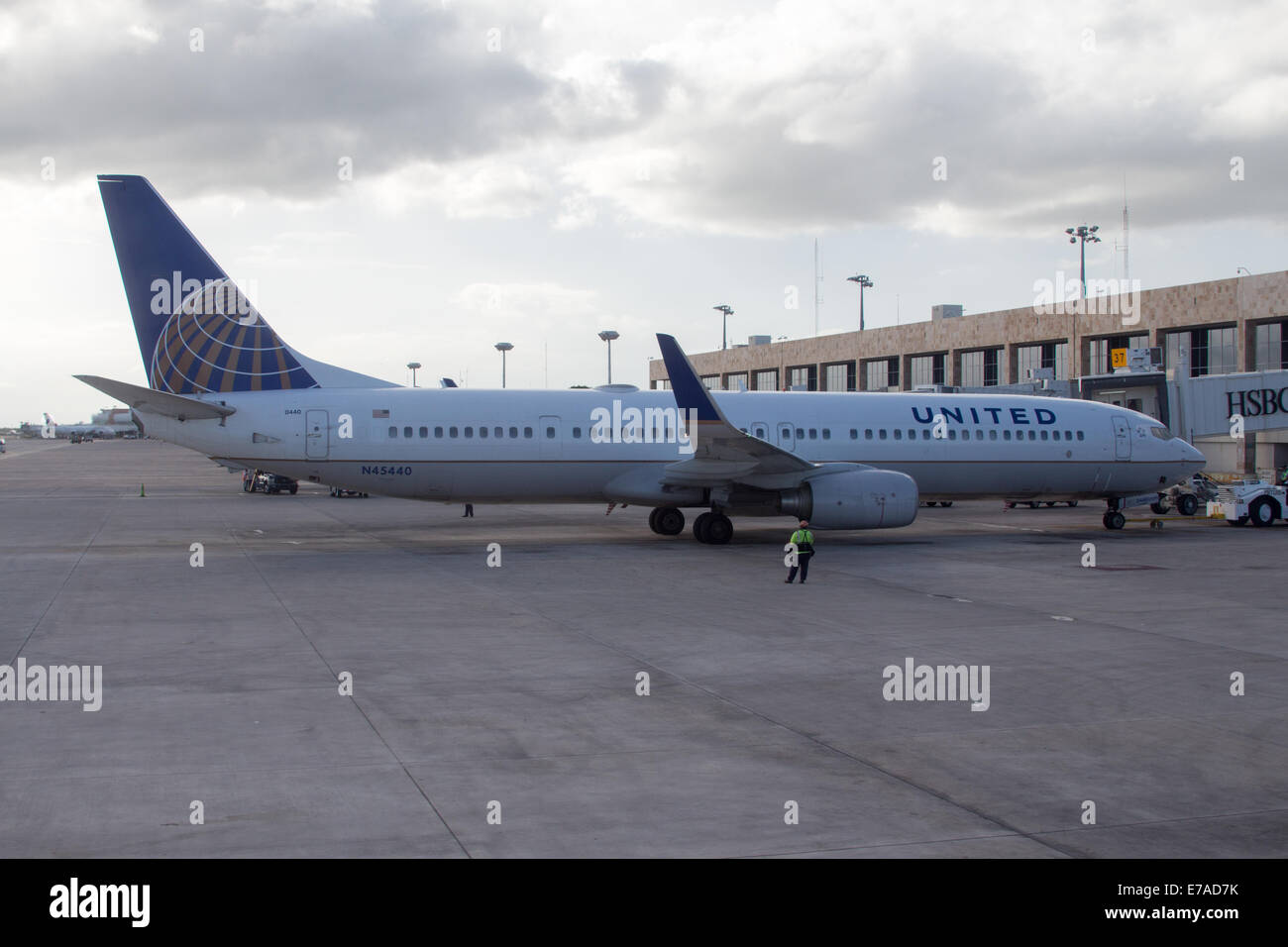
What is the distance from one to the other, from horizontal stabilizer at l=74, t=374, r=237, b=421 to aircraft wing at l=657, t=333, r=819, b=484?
9.61m

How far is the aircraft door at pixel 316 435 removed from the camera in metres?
24.7

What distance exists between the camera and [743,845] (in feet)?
21.7

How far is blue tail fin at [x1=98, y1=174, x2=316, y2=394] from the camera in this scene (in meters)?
23.4

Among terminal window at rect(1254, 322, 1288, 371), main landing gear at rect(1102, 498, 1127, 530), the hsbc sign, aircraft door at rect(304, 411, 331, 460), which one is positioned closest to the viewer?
aircraft door at rect(304, 411, 331, 460)

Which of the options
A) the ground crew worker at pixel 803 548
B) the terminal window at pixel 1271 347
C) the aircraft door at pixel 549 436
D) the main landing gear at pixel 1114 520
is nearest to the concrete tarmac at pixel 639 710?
the ground crew worker at pixel 803 548

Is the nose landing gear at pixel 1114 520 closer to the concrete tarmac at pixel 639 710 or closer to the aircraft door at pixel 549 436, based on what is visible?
the concrete tarmac at pixel 639 710

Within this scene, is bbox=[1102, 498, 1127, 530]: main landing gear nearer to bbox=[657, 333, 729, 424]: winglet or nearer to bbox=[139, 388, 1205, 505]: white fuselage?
bbox=[139, 388, 1205, 505]: white fuselage

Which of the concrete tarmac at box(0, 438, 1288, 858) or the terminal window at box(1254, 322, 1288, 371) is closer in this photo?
the concrete tarmac at box(0, 438, 1288, 858)

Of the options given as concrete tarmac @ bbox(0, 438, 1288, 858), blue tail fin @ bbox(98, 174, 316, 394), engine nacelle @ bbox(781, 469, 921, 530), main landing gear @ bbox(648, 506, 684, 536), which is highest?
blue tail fin @ bbox(98, 174, 316, 394)

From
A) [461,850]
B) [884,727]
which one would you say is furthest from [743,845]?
[884,727]

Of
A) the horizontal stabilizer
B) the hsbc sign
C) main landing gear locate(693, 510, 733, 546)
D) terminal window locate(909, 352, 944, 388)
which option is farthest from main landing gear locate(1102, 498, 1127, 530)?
terminal window locate(909, 352, 944, 388)

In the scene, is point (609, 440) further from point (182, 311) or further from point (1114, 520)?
point (1114, 520)
